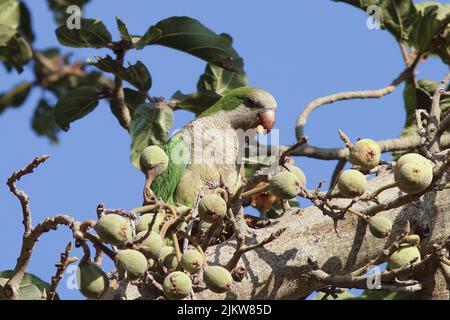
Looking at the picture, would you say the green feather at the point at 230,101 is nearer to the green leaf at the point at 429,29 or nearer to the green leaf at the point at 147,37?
the green leaf at the point at 147,37

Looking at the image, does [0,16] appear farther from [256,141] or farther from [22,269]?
[22,269]

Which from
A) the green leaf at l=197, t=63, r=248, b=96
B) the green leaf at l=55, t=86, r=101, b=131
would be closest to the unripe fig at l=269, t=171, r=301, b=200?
the green leaf at l=55, t=86, r=101, b=131

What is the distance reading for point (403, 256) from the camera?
2.80 meters

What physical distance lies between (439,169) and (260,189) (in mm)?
615

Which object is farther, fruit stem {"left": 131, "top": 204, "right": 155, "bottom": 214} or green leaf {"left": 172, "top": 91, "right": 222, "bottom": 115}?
green leaf {"left": 172, "top": 91, "right": 222, "bottom": 115}

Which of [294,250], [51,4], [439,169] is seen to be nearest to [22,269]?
[294,250]

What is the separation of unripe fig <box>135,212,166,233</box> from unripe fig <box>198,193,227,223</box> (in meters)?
0.17

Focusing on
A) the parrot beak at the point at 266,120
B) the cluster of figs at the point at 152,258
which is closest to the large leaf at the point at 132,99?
the parrot beak at the point at 266,120

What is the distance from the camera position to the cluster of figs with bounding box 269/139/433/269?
2.66 metres

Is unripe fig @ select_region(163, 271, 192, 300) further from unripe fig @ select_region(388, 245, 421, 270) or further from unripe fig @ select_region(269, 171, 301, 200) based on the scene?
unripe fig @ select_region(388, 245, 421, 270)

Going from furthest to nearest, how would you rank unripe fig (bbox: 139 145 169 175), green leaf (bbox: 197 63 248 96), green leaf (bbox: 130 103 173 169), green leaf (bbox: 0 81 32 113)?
1. green leaf (bbox: 0 81 32 113)
2. green leaf (bbox: 197 63 248 96)
3. green leaf (bbox: 130 103 173 169)
4. unripe fig (bbox: 139 145 169 175)

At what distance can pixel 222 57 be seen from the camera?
5.00 metres

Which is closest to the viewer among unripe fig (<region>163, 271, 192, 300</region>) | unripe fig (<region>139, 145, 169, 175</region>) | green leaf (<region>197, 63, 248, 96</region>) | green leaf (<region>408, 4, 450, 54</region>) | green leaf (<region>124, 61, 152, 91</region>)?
unripe fig (<region>163, 271, 192, 300</region>)

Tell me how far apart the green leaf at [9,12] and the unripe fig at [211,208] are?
273cm
